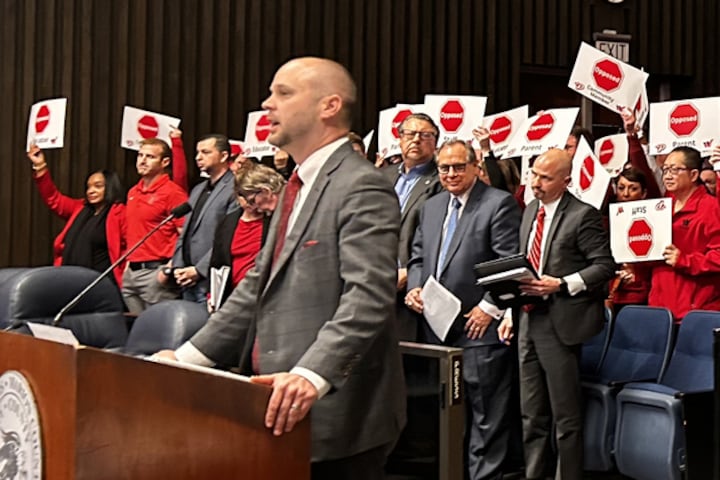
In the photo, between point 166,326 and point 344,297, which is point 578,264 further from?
point 344,297

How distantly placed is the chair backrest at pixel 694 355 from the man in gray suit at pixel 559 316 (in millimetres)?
410

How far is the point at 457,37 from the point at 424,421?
603cm

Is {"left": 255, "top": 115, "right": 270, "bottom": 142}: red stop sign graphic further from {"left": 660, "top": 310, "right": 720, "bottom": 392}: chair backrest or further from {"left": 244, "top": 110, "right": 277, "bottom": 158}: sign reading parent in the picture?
{"left": 660, "top": 310, "right": 720, "bottom": 392}: chair backrest

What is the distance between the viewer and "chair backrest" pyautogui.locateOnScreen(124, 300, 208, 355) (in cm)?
392

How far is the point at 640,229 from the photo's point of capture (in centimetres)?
487

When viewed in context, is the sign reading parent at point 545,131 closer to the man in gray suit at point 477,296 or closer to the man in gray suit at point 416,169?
the man in gray suit at point 416,169

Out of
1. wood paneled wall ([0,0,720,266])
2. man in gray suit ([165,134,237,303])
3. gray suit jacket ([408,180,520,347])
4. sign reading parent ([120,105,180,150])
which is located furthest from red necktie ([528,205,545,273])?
wood paneled wall ([0,0,720,266])

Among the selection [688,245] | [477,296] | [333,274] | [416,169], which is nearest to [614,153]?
[688,245]

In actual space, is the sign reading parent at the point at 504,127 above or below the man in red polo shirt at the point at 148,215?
above

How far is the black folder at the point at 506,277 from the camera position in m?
4.11

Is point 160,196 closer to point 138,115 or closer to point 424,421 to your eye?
point 138,115

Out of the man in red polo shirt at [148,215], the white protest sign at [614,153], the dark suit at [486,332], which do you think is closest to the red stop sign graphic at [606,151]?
the white protest sign at [614,153]

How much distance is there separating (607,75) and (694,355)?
2.01 m

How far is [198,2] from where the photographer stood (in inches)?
320
